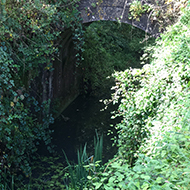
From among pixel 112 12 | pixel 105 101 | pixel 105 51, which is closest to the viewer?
pixel 105 101

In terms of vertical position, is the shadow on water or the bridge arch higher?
the bridge arch

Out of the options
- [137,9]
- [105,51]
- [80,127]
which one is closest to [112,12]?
[137,9]

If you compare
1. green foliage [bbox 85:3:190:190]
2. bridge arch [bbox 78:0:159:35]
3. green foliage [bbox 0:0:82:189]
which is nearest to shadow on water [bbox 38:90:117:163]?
green foliage [bbox 0:0:82:189]

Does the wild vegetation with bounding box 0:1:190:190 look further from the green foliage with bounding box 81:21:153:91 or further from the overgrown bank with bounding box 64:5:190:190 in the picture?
the green foliage with bounding box 81:21:153:91

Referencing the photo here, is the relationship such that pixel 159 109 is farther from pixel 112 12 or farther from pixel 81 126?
pixel 81 126

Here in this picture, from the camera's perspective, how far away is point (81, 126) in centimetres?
657

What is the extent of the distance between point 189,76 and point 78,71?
6.27 m

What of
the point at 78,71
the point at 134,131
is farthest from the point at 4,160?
the point at 78,71

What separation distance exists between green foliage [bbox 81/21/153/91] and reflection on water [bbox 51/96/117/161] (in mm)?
996

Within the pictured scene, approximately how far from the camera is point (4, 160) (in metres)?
3.53

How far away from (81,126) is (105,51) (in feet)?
10.1

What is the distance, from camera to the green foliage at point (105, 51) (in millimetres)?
7688

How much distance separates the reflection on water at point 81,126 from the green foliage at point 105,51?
1.00 meters

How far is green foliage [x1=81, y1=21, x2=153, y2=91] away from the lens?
7688 mm
